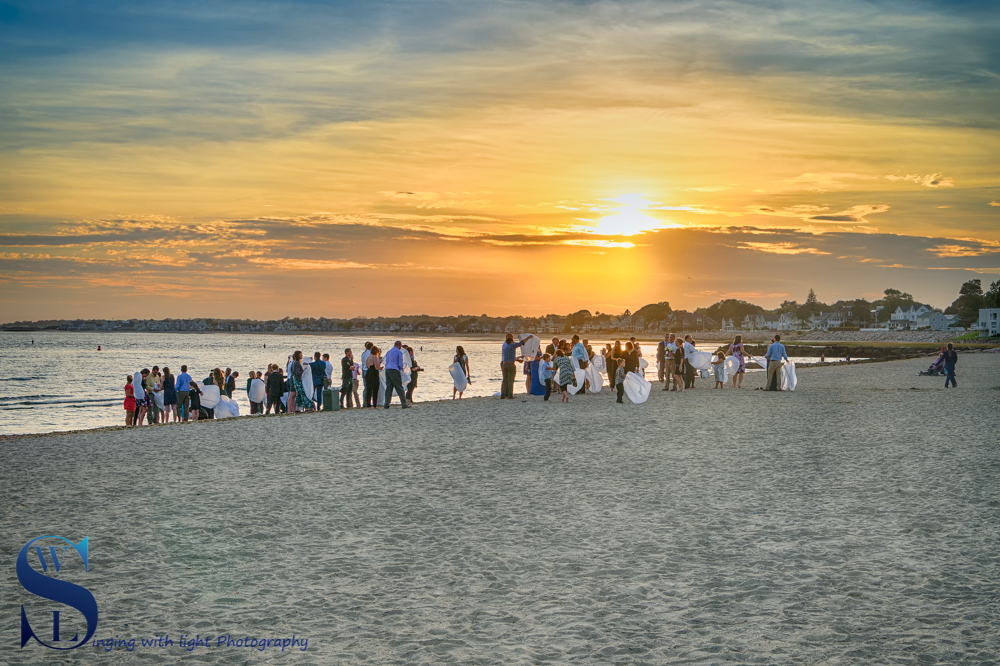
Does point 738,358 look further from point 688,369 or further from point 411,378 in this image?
point 411,378

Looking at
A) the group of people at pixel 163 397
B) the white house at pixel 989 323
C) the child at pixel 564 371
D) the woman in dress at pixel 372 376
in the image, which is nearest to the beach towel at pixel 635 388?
the child at pixel 564 371

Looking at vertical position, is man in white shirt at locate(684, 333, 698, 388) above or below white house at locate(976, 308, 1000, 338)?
below

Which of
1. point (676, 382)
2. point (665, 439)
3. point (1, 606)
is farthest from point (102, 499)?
point (676, 382)

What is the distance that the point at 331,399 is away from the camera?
2306cm

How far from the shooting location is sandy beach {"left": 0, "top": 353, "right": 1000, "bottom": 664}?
195 inches

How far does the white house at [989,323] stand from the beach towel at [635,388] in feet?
379

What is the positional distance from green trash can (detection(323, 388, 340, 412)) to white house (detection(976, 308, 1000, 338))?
120342 millimetres

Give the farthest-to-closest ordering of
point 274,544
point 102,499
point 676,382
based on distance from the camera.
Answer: point 676,382, point 102,499, point 274,544

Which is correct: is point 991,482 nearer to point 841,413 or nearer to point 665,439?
point 665,439

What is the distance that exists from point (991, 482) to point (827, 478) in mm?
1948

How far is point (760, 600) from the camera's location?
221 inches

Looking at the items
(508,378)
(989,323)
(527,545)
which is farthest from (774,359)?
(989,323)

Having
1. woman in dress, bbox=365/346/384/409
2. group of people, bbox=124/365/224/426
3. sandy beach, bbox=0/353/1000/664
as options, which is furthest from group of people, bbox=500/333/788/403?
sandy beach, bbox=0/353/1000/664

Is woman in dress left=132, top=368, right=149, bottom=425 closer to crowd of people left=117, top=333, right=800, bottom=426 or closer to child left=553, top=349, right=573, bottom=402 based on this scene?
crowd of people left=117, top=333, right=800, bottom=426
